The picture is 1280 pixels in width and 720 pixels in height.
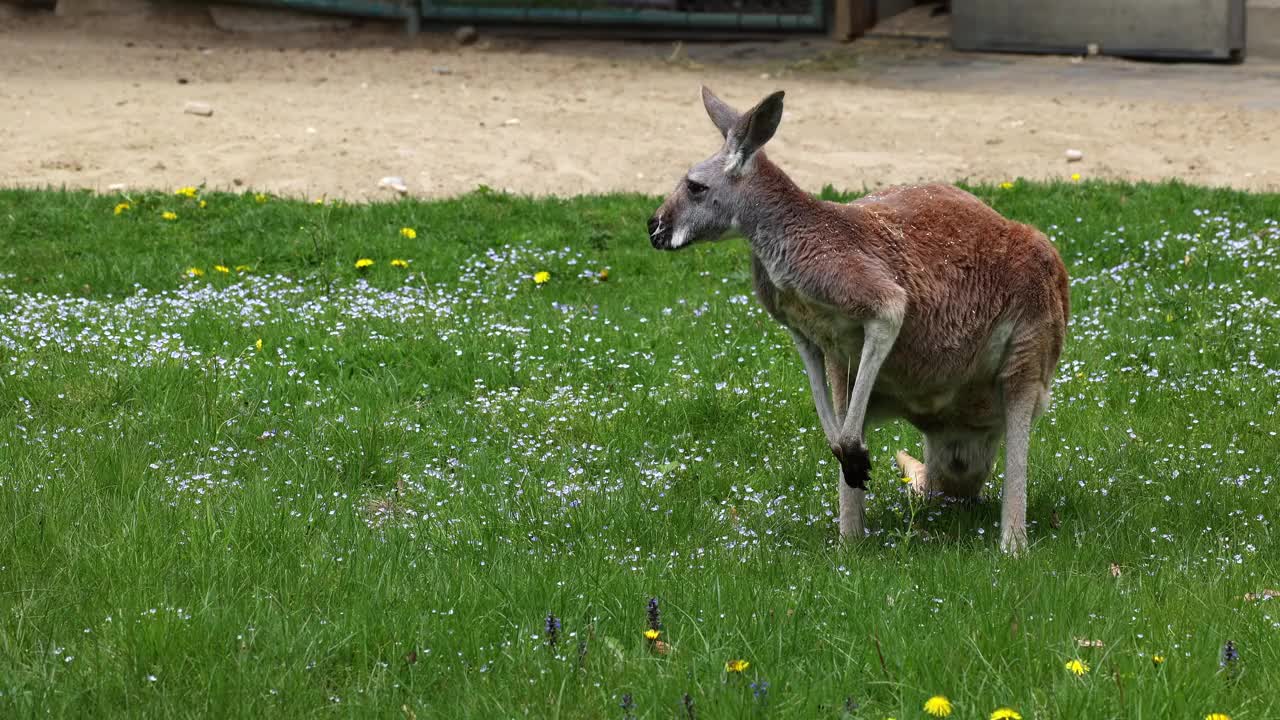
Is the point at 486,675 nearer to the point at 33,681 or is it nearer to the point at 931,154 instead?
the point at 33,681

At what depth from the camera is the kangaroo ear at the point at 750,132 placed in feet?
13.7

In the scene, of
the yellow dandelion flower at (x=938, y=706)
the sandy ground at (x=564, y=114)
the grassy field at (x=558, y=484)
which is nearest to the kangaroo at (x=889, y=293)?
the grassy field at (x=558, y=484)

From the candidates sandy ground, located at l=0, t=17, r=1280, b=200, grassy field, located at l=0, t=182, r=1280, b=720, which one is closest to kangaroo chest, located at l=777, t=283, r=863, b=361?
grassy field, located at l=0, t=182, r=1280, b=720

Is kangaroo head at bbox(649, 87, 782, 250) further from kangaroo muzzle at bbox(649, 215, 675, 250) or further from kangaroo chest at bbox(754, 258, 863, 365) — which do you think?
kangaroo chest at bbox(754, 258, 863, 365)

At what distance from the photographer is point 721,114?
4496 mm

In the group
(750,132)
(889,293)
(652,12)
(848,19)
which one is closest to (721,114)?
(750,132)

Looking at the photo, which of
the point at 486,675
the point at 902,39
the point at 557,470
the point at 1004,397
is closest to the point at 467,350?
the point at 557,470

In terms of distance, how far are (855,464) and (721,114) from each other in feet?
3.78

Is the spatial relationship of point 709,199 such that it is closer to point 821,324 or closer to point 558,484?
point 821,324

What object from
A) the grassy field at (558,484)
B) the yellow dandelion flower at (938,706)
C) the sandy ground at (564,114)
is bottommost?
the grassy field at (558,484)

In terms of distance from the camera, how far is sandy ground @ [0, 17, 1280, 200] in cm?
976

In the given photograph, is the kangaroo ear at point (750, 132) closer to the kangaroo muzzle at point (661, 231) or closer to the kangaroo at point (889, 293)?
the kangaroo at point (889, 293)

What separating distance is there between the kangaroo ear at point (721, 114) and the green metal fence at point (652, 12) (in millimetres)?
10373

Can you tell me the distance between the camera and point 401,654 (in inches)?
139
